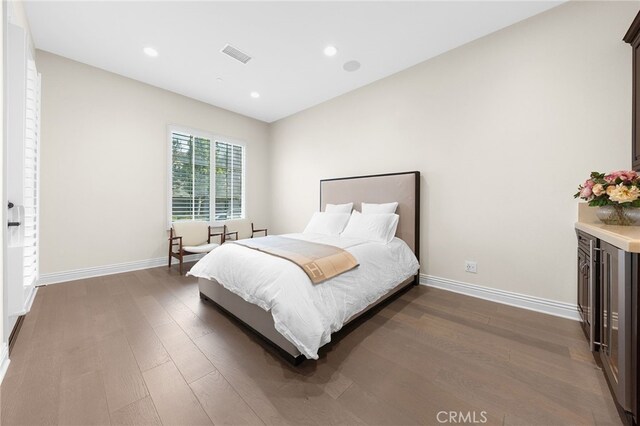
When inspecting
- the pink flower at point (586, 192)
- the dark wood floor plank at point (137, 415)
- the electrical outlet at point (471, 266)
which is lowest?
the dark wood floor plank at point (137, 415)

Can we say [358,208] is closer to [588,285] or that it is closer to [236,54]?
[588,285]

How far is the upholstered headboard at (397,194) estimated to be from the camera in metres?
3.23

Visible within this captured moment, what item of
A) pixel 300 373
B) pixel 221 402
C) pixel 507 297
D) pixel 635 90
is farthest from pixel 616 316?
pixel 221 402

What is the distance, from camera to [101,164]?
3.56 meters

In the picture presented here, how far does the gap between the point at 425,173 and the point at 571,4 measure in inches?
78.7

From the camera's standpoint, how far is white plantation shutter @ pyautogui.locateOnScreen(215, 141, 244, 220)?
16.1 feet

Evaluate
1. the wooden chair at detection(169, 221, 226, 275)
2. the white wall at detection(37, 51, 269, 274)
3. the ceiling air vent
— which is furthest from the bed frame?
the ceiling air vent

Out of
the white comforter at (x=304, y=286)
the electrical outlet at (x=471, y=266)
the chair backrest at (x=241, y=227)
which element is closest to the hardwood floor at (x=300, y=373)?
the white comforter at (x=304, y=286)

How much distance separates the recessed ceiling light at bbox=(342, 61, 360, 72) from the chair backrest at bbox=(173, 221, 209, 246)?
3493 millimetres

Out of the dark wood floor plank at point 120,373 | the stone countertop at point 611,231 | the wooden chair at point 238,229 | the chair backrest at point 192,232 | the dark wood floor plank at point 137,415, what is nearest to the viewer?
the stone countertop at point 611,231

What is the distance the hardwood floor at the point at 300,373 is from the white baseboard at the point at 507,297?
144mm

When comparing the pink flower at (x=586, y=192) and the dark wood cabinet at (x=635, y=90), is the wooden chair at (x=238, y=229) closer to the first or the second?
the pink flower at (x=586, y=192)

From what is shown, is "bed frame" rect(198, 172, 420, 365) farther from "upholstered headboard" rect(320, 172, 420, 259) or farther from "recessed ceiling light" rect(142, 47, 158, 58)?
"recessed ceiling light" rect(142, 47, 158, 58)

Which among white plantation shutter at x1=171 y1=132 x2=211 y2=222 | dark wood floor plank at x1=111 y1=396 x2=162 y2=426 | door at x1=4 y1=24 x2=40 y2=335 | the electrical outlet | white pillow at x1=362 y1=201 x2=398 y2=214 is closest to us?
dark wood floor plank at x1=111 y1=396 x2=162 y2=426
